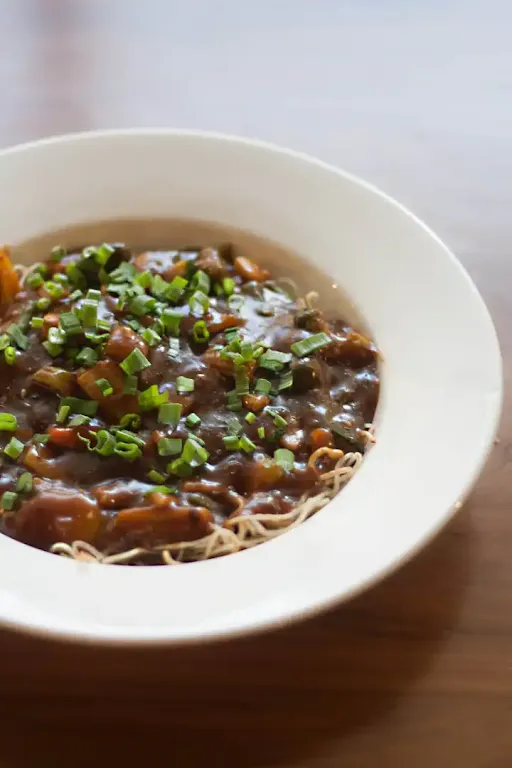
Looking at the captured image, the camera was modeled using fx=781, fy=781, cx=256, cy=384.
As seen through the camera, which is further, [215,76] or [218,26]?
[218,26]

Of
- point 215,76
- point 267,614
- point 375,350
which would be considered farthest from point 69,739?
point 215,76

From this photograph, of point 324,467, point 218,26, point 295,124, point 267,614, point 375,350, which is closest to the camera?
point 267,614

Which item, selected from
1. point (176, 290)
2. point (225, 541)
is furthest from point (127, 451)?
point (176, 290)

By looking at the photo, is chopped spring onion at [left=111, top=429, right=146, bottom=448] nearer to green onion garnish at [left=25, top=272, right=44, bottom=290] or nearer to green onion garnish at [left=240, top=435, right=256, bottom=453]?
green onion garnish at [left=240, top=435, right=256, bottom=453]

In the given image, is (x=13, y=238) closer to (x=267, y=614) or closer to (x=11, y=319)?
(x=11, y=319)

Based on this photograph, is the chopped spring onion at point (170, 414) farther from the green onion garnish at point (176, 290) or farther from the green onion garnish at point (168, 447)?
the green onion garnish at point (176, 290)

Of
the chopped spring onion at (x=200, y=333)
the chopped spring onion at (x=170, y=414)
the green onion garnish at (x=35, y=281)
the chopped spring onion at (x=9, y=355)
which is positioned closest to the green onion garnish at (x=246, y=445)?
the chopped spring onion at (x=170, y=414)

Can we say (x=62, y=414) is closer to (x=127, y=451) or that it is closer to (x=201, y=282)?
(x=127, y=451)

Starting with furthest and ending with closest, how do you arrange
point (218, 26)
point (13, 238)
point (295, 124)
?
point (218, 26) → point (295, 124) → point (13, 238)

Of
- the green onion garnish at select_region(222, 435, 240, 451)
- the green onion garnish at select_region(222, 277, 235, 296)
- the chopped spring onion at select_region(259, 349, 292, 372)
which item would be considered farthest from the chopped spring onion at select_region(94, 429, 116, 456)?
the green onion garnish at select_region(222, 277, 235, 296)
